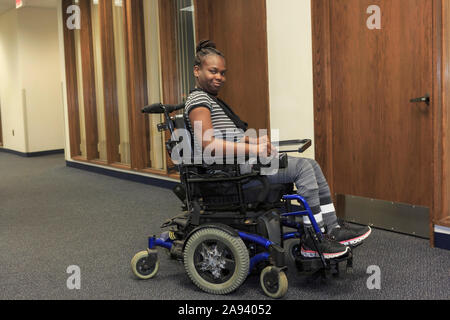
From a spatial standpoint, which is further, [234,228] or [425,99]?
[425,99]

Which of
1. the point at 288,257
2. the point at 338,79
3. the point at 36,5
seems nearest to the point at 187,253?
the point at 288,257

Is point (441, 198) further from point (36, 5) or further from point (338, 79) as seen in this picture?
point (36, 5)

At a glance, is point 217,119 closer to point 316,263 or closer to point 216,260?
point 216,260

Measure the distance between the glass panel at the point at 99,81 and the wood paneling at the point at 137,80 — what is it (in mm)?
910

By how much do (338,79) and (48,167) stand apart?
5.25 m

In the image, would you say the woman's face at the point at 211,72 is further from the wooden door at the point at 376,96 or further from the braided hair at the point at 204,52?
the wooden door at the point at 376,96

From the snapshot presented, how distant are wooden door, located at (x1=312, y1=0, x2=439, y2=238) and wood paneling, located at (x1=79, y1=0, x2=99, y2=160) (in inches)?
157

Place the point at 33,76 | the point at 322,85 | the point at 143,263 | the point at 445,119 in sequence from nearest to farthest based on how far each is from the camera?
1. the point at 143,263
2. the point at 445,119
3. the point at 322,85
4. the point at 33,76

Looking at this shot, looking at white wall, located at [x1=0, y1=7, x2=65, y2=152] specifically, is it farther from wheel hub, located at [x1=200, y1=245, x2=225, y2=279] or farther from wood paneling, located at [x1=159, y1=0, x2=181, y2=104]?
wheel hub, located at [x1=200, y1=245, x2=225, y2=279]

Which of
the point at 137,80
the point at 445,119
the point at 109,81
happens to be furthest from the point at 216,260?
the point at 109,81

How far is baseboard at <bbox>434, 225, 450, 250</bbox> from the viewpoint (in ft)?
8.66

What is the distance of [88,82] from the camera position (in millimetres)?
6527

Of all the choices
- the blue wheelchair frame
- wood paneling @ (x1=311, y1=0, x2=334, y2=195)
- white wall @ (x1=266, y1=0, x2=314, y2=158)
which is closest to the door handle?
wood paneling @ (x1=311, y1=0, x2=334, y2=195)

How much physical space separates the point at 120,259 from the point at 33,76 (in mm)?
6989
